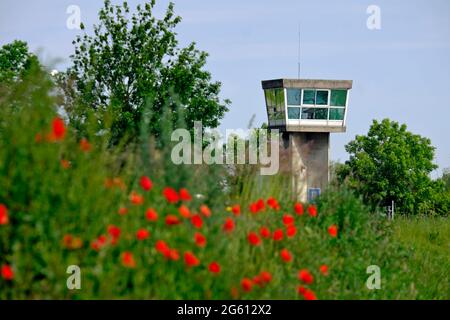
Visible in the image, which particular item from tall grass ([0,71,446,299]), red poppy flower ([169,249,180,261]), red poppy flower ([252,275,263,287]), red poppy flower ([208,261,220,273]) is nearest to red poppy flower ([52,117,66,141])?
tall grass ([0,71,446,299])

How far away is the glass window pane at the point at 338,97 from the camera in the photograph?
4059 centimetres

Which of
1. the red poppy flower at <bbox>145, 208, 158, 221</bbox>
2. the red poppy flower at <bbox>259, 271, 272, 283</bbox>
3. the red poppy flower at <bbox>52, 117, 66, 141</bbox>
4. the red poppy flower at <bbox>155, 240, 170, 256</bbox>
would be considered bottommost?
the red poppy flower at <bbox>259, 271, 272, 283</bbox>

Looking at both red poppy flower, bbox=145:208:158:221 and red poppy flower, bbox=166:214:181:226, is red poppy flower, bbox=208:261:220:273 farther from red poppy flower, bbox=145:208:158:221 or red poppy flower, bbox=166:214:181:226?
red poppy flower, bbox=145:208:158:221

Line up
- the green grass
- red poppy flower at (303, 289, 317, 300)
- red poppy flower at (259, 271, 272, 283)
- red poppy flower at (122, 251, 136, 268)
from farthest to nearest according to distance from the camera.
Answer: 1. the green grass
2. red poppy flower at (303, 289, 317, 300)
3. red poppy flower at (259, 271, 272, 283)
4. red poppy flower at (122, 251, 136, 268)

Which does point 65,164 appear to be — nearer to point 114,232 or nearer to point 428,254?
point 114,232

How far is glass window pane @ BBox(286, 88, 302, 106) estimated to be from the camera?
39969mm

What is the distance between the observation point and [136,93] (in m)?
35.8

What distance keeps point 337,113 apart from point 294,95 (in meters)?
2.42

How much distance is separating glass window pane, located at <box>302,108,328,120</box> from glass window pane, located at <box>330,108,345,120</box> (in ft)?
1.08

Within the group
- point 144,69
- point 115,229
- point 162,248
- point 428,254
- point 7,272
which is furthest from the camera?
point 144,69

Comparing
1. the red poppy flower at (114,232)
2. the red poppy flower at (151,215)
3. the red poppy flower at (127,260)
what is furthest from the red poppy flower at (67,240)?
the red poppy flower at (151,215)

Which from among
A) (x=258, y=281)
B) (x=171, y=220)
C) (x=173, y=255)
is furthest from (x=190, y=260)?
(x=258, y=281)

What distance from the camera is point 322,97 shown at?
132 feet
